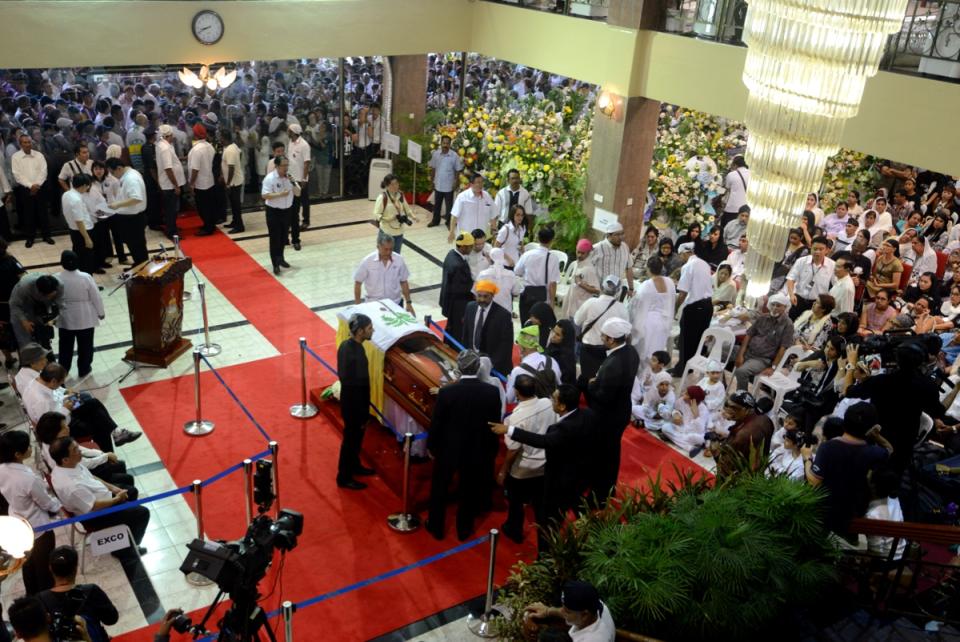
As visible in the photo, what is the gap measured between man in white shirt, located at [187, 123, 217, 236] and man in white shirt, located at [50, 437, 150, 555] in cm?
709

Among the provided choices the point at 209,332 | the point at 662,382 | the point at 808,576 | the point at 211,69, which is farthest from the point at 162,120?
the point at 808,576

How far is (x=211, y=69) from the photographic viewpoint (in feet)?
44.4

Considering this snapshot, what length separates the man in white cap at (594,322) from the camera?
817 centimetres

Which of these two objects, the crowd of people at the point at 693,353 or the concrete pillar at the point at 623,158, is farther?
the concrete pillar at the point at 623,158

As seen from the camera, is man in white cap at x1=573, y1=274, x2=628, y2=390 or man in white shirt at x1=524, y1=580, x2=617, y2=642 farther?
man in white cap at x1=573, y1=274, x2=628, y2=390

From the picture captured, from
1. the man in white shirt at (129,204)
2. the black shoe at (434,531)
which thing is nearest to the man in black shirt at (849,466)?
the black shoe at (434,531)

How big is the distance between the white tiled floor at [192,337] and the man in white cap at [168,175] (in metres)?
0.56

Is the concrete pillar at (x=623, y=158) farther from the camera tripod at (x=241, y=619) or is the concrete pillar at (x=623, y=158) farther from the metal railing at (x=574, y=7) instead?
the camera tripod at (x=241, y=619)

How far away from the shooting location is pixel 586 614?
413cm

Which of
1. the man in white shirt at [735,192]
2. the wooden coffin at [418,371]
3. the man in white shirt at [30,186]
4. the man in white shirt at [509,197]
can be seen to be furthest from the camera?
the man in white shirt at [735,192]

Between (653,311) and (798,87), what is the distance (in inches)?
165

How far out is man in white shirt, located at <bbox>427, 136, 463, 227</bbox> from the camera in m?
13.1

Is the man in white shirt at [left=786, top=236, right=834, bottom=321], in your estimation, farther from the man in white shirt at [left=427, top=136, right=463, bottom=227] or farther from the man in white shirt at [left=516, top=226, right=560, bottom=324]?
the man in white shirt at [left=427, top=136, right=463, bottom=227]

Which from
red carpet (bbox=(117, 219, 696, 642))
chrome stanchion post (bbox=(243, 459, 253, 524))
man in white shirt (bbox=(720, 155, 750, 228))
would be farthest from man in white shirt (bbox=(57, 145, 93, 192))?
man in white shirt (bbox=(720, 155, 750, 228))
